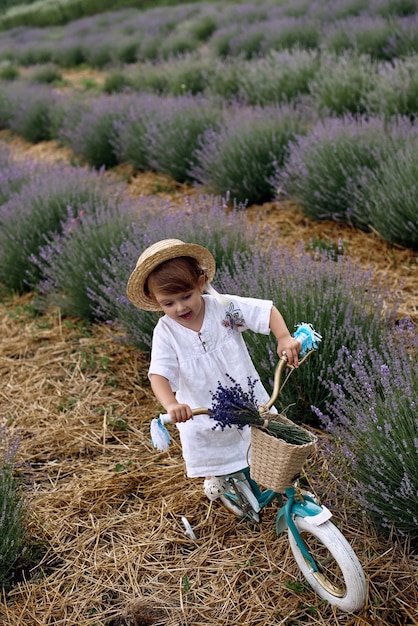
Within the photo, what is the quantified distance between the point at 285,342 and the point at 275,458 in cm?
37

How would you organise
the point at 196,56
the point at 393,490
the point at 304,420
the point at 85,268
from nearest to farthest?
the point at 393,490 → the point at 304,420 → the point at 85,268 → the point at 196,56

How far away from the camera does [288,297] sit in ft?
9.09

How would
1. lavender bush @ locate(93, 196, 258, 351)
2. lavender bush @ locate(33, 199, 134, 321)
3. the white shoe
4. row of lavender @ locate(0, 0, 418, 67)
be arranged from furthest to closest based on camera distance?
row of lavender @ locate(0, 0, 418, 67)
lavender bush @ locate(33, 199, 134, 321)
lavender bush @ locate(93, 196, 258, 351)
the white shoe

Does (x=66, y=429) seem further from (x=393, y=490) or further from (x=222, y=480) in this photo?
(x=393, y=490)

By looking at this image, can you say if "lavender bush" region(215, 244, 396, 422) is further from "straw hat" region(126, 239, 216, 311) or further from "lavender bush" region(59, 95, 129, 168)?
"lavender bush" region(59, 95, 129, 168)

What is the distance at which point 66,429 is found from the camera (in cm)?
305

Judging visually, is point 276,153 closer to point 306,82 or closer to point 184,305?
point 306,82

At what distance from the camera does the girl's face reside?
2.01 m

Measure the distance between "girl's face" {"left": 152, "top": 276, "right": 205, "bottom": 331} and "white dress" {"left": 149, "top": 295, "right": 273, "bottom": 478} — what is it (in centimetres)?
3

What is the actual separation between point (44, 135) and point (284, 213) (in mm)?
5387

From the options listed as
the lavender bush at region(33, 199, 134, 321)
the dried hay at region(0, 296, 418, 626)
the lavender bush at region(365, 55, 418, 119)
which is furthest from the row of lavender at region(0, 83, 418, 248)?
the dried hay at region(0, 296, 418, 626)

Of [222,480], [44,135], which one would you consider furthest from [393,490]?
[44,135]

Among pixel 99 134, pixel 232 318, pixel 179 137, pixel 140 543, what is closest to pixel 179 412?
pixel 232 318

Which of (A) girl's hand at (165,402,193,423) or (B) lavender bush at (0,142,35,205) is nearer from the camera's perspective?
(A) girl's hand at (165,402,193,423)
